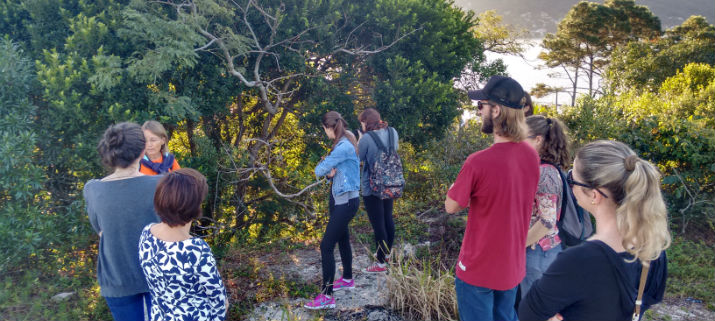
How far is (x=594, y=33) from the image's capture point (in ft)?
80.1

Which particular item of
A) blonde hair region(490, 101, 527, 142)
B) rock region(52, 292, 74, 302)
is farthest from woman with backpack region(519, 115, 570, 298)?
rock region(52, 292, 74, 302)

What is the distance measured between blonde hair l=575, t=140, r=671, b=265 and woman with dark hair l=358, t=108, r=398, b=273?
113 inches

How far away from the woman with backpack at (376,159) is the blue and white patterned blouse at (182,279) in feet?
7.98

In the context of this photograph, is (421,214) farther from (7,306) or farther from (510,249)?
(7,306)

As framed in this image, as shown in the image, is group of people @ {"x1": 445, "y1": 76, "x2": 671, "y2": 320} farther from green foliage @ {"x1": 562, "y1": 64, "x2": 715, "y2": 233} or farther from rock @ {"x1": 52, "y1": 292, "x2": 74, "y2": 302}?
green foliage @ {"x1": 562, "y1": 64, "x2": 715, "y2": 233}

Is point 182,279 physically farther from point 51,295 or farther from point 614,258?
point 51,295

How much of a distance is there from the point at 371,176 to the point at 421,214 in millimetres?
2796

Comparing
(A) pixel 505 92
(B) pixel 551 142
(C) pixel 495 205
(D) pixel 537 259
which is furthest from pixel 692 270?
(A) pixel 505 92

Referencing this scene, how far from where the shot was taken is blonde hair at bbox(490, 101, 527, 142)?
91.1 inches

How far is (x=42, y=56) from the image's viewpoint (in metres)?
4.33

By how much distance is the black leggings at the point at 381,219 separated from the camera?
4.60 meters

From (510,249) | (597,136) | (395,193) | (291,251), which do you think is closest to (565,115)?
(597,136)

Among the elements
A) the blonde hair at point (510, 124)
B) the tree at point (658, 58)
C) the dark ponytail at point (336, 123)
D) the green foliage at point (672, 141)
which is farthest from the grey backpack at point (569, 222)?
the tree at point (658, 58)

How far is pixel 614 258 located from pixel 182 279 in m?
1.77
